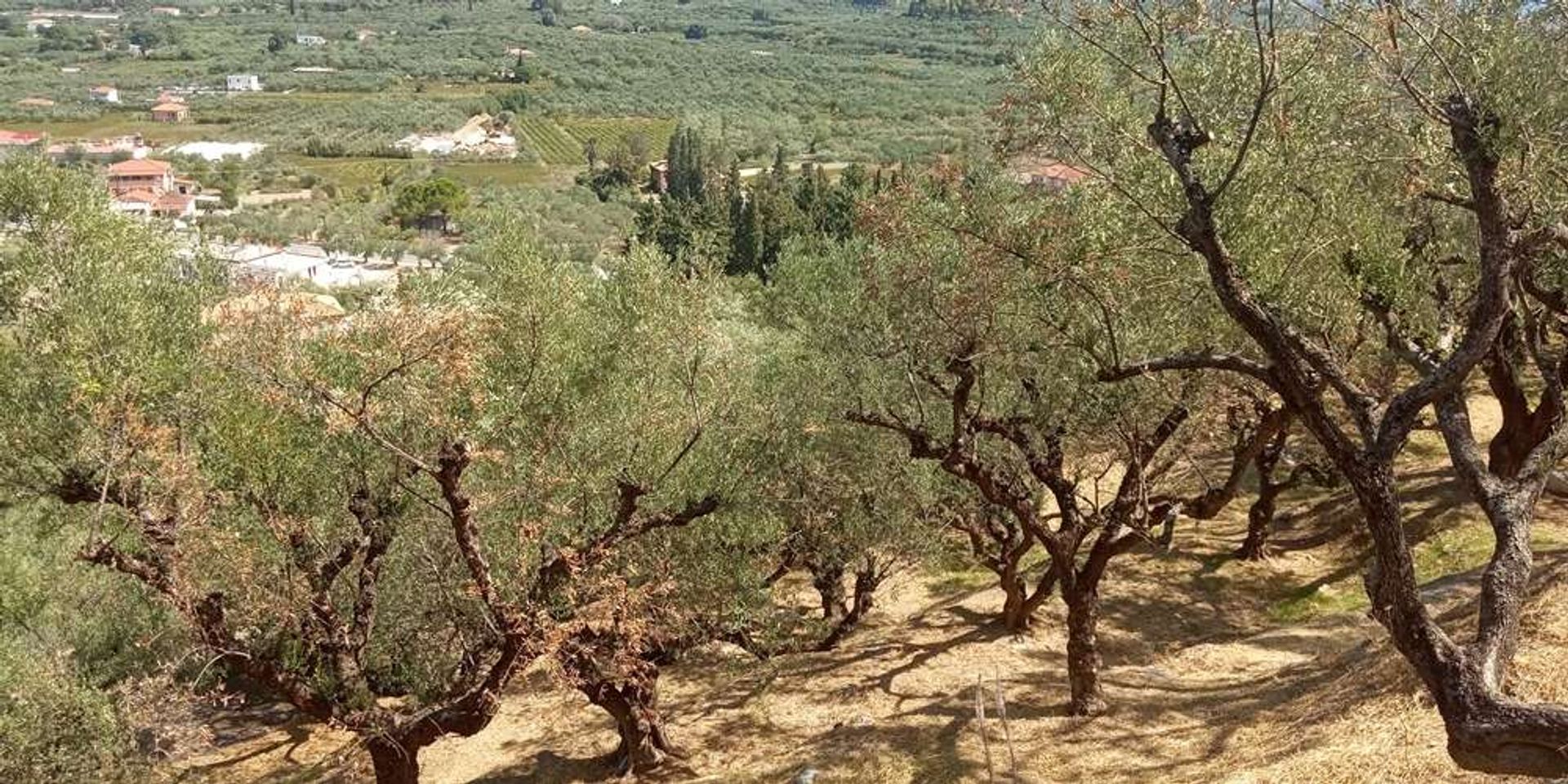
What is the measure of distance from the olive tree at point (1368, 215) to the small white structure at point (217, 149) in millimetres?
140678

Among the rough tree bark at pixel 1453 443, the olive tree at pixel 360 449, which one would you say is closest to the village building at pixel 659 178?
the olive tree at pixel 360 449

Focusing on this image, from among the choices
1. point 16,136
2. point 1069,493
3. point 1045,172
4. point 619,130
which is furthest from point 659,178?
point 1045,172

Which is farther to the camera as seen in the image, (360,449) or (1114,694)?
(1114,694)

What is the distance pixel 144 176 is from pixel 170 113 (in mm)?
56594

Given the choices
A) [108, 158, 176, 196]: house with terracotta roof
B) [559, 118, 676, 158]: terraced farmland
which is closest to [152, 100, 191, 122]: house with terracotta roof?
[108, 158, 176, 196]: house with terracotta roof

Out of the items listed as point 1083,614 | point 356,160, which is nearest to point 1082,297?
point 1083,614

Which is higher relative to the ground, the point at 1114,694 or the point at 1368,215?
the point at 1368,215

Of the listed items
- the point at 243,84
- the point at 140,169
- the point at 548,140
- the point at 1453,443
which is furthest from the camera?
the point at 243,84

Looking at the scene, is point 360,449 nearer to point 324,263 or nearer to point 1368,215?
point 1368,215

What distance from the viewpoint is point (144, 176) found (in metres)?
110

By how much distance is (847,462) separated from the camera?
1911 cm

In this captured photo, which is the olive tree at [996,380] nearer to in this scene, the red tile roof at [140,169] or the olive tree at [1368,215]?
the olive tree at [1368,215]

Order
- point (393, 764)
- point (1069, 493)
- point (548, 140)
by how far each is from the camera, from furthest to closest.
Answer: point (548, 140) < point (1069, 493) < point (393, 764)

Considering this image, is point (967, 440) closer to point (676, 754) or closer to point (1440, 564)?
point (676, 754)
